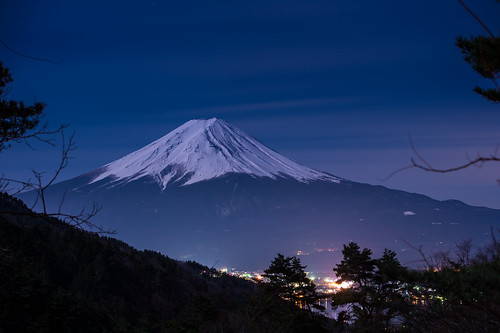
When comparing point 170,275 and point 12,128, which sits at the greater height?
point 12,128

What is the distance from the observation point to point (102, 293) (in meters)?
29.8

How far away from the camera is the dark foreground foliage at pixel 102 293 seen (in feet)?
23.4

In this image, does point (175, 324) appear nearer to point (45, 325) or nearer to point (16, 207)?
point (45, 325)

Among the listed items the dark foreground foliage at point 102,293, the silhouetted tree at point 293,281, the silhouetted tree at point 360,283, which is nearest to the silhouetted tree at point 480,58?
the dark foreground foliage at point 102,293

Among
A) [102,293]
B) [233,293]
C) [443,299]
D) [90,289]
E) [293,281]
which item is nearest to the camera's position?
[443,299]

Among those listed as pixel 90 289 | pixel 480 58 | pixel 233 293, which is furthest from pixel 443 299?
pixel 233 293

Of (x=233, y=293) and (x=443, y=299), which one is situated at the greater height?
(x=443, y=299)

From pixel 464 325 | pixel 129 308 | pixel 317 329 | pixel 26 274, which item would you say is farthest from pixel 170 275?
pixel 464 325

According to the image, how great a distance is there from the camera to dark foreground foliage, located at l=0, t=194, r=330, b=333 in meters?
7.14

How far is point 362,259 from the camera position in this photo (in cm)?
1838

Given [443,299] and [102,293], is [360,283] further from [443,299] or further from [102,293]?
[102,293]

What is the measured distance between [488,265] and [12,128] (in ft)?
33.5

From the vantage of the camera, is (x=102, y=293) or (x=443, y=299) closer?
(x=443, y=299)

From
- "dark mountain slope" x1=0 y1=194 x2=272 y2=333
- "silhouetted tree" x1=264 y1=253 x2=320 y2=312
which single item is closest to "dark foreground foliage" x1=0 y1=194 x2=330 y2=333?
"dark mountain slope" x1=0 y1=194 x2=272 y2=333
